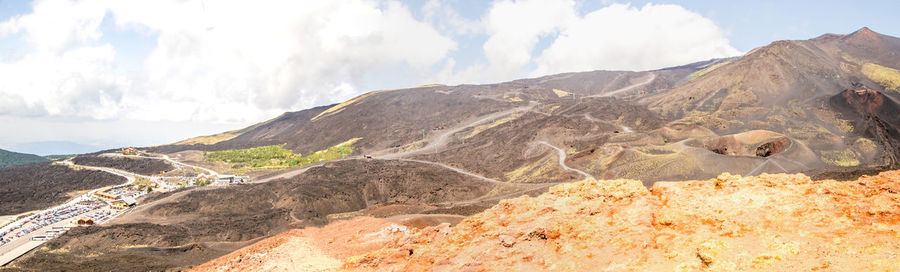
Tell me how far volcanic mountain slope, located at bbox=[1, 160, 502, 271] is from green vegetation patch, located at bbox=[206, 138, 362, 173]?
14.5 meters

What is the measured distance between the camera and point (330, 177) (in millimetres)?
60844

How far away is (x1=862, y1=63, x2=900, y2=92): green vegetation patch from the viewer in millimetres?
71438

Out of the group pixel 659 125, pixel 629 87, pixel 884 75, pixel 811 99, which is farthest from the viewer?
pixel 629 87

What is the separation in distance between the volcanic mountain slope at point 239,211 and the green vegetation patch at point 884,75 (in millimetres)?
75361

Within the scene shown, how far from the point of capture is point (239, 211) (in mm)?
46969

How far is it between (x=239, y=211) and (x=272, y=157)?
42347 mm

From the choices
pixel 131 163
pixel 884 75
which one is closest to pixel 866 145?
pixel 884 75

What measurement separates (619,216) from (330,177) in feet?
174

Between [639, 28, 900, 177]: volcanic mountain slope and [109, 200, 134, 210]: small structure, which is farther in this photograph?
[639, 28, 900, 177]: volcanic mountain slope

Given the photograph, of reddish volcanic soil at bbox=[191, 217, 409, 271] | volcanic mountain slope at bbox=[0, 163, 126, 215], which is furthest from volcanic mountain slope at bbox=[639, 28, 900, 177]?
volcanic mountain slope at bbox=[0, 163, 126, 215]

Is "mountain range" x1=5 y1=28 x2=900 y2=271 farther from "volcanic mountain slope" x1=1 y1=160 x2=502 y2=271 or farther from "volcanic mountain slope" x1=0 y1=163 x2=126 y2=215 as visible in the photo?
"volcanic mountain slope" x1=0 y1=163 x2=126 y2=215

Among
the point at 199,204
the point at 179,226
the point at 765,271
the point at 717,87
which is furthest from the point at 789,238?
the point at 717,87

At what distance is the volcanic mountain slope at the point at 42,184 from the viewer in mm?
52591

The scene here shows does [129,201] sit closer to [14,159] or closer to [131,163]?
[131,163]
